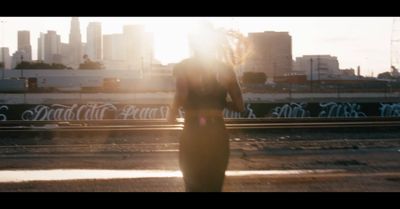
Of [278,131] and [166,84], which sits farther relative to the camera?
[166,84]

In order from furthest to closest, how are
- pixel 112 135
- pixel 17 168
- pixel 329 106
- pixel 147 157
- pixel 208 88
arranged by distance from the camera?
pixel 329 106
pixel 112 135
pixel 147 157
pixel 17 168
pixel 208 88

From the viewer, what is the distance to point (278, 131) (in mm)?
19250

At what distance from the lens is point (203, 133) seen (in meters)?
3.92

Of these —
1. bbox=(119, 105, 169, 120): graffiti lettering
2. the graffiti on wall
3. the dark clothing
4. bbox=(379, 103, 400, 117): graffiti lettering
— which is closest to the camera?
the dark clothing

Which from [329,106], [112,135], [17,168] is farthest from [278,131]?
[329,106]

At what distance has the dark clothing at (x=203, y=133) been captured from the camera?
3.85m

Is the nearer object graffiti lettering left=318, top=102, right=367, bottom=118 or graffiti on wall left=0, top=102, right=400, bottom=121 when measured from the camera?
graffiti on wall left=0, top=102, right=400, bottom=121

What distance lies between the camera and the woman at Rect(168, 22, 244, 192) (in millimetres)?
3854

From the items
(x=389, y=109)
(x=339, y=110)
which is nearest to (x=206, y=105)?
(x=339, y=110)

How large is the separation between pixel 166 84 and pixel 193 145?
2737 inches

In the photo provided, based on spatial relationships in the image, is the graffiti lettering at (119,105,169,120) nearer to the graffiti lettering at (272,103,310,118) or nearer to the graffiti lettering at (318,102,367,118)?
the graffiti lettering at (272,103,310,118)

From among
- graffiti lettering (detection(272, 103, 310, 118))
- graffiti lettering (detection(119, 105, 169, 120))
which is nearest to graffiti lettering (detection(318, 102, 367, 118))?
graffiti lettering (detection(272, 103, 310, 118))
